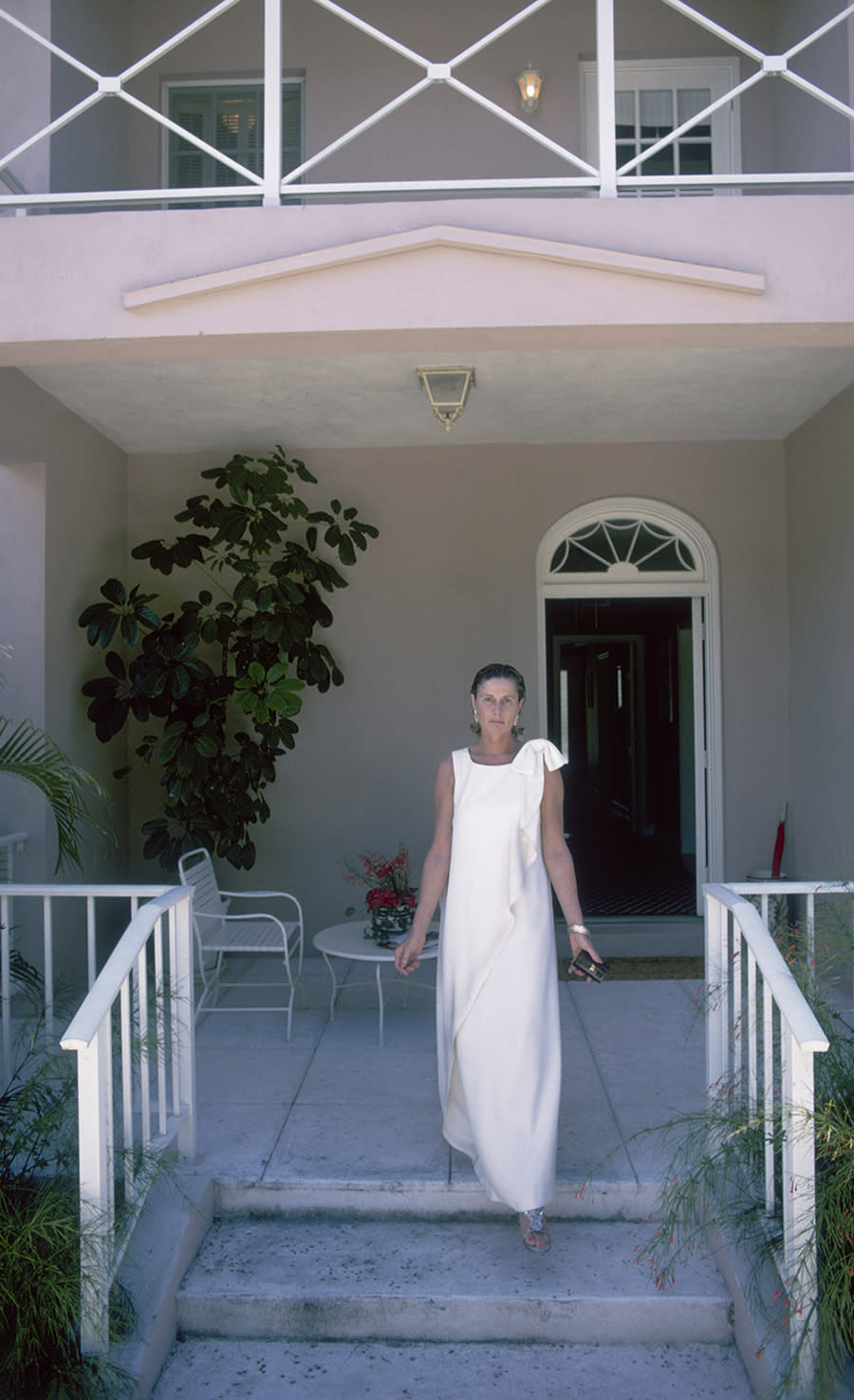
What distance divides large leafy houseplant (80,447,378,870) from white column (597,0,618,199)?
8.39 feet

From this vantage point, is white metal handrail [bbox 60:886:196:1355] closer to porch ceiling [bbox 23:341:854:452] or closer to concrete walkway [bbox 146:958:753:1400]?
concrete walkway [bbox 146:958:753:1400]

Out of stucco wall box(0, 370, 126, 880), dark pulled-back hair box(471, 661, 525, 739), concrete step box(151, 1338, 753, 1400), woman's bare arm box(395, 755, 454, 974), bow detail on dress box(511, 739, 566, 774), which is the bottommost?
concrete step box(151, 1338, 753, 1400)

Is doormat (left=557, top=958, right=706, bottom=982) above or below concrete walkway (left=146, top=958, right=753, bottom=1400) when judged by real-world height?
above

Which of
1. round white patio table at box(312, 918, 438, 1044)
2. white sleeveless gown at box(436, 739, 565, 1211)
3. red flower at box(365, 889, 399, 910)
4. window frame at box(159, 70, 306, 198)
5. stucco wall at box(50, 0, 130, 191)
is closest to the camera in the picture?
white sleeveless gown at box(436, 739, 565, 1211)

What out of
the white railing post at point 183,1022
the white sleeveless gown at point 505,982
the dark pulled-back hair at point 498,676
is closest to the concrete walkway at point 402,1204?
the white railing post at point 183,1022

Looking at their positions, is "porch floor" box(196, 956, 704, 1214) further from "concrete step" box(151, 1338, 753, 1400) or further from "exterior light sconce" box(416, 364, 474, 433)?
"exterior light sconce" box(416, 364, 474, 433)

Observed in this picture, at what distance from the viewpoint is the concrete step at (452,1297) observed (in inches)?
110

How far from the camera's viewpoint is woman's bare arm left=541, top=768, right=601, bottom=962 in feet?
10.1

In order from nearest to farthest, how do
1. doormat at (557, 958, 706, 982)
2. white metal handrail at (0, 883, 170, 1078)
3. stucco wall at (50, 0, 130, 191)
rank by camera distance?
white metal handrail at (0, 883, 170, 1078) < stucco wall at (50, 0, 130, 191) < doormat at (557, 958, 706, 982)

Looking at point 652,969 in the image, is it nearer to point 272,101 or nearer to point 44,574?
point 44,574

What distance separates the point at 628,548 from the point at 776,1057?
3818mm

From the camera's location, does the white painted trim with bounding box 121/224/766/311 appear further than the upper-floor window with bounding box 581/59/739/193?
No

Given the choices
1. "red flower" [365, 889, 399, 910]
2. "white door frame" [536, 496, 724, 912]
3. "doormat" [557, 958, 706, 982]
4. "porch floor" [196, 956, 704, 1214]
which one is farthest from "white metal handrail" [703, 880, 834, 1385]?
"white door frame" [536, 496, 724, 912]

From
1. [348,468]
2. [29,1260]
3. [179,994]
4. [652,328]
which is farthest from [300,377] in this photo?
[29,1260]
